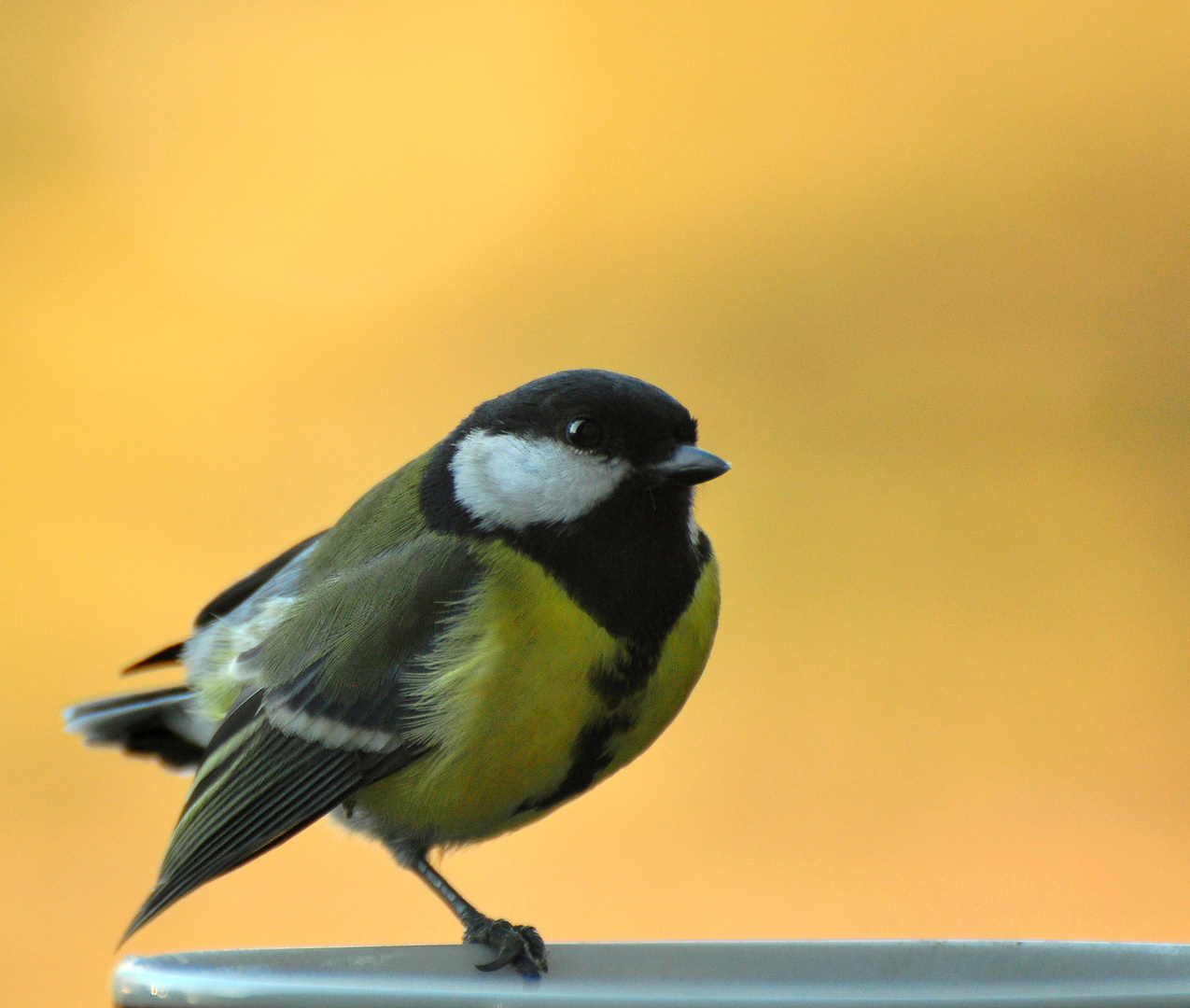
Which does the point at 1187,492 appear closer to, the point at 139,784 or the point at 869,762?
the point at 869,762

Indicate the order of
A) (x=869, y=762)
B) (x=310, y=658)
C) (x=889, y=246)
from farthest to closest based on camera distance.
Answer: (x=889, y=246) → (x=869, y=762) → (x=310, y=658)

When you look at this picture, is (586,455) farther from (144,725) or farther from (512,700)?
(144,725)

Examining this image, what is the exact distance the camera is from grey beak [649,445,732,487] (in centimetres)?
116

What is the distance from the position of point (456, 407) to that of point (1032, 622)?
1.12 metres

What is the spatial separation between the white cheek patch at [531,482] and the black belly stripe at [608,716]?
0.44 ft

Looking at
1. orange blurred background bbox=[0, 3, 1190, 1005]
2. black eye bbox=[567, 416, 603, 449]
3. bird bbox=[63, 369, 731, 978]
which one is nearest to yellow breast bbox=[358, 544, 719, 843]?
bird bbox=[63, 369, 731, 978]

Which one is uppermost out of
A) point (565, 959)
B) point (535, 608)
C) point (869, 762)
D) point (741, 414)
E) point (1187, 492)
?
point (535, 608)

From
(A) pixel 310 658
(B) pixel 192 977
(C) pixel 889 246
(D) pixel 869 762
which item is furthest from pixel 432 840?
(C) pixel 889 246

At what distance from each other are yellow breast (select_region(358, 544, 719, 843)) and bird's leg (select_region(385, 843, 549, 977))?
2.3 inches

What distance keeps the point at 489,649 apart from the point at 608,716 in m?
0.11

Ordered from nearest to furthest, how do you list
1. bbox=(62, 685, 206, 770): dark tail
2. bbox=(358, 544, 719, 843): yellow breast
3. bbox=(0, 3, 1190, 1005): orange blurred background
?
bbox=(358, 544, 719, 843): yellow breast, bbox=(62, 685, 206, 770): dark tail, bbox=(0, 3, 1190, 1005): orange blurred background

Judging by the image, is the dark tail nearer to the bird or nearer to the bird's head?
the bird

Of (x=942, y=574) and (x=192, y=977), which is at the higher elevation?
(x=192, y=977)

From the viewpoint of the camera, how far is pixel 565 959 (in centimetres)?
93
